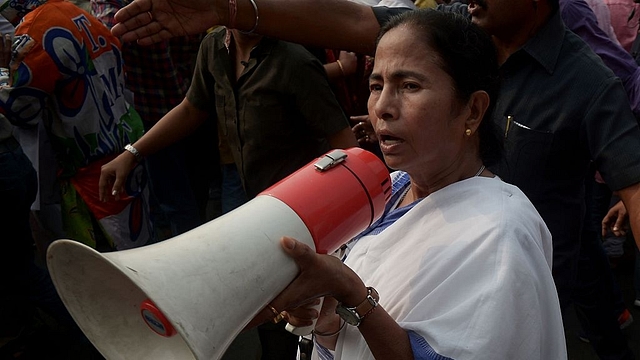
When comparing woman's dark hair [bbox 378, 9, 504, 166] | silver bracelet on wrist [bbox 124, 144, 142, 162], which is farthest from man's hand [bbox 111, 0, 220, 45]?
silver bracelet on wrist [bbox 124, 144, 142, 162]

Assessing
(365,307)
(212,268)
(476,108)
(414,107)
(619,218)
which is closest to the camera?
(212,268)

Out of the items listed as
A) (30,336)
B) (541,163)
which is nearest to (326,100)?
(541,163)

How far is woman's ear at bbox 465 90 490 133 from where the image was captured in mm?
1517

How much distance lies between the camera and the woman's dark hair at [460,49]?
4.77 ft

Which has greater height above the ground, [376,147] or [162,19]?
[162,19]

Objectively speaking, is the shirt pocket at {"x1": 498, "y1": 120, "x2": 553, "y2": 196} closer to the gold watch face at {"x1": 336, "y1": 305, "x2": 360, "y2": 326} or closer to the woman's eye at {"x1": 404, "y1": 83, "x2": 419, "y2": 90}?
the woman's eye at {"x1": 404, "y1": 83, "x2": 419, "y2": 90}

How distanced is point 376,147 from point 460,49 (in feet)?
7.01

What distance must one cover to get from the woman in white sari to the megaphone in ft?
0.24

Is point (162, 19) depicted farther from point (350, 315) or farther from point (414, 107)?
point (350, 315)

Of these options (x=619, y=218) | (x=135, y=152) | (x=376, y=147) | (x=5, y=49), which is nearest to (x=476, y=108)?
(x=619, y=218)

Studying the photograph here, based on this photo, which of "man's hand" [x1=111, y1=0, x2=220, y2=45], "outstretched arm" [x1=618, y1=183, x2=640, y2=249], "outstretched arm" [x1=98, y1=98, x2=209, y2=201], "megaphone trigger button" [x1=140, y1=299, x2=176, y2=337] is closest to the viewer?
"megaphone trigger button" [x1=140, y1=299, x2=176, y2=337]

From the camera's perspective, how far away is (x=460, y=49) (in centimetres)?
147

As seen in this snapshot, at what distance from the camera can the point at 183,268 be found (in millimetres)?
1093

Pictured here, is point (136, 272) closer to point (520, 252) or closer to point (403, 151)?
point (403, 151)
